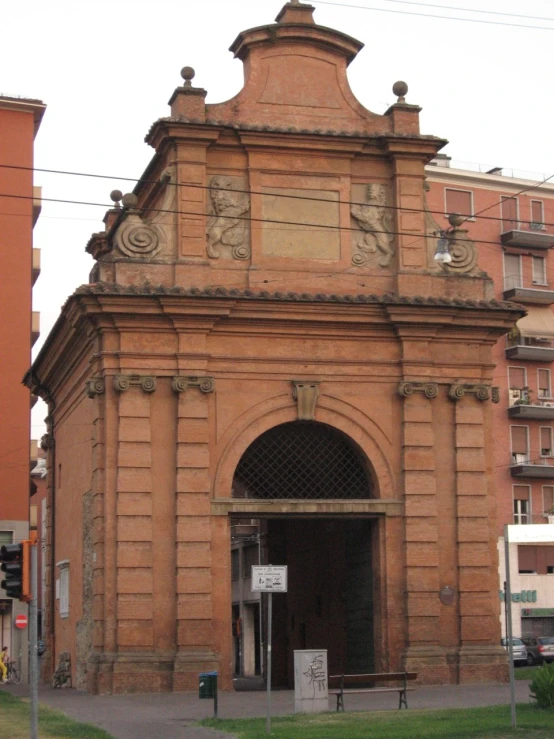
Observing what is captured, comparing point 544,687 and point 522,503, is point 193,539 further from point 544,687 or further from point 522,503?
point 522,503

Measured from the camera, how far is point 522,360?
58281 millimetres

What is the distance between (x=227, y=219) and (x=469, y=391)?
6394mm

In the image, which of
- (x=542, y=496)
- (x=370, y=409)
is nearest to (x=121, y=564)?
(x=370, y=409)

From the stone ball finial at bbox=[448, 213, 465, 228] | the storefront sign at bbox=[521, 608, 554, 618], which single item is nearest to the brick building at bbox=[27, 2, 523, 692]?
the stone ball finial at bbox=[448, 213, 465, 228]

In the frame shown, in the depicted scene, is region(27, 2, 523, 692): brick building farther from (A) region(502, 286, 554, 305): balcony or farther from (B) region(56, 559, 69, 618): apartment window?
(A) region(502, 286, 554, 305): balcony

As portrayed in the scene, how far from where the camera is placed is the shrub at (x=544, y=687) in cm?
1962

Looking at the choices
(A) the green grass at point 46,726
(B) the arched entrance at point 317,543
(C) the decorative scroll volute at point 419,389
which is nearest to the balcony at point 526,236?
(B) the arched entrance at point 317,543

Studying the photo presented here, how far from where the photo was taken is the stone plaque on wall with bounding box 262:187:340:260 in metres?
28.9

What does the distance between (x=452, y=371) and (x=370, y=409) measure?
205 centimetres

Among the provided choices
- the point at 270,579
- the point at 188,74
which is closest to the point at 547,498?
the point at 188,74

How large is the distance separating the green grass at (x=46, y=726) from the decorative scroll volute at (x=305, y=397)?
7974mm

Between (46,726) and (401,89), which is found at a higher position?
(401,89)

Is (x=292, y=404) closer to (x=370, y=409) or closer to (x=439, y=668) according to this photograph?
(x=370, y=409)

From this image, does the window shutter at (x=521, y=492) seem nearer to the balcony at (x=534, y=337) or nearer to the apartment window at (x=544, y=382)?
the apartment window at (x=544, y=382)
